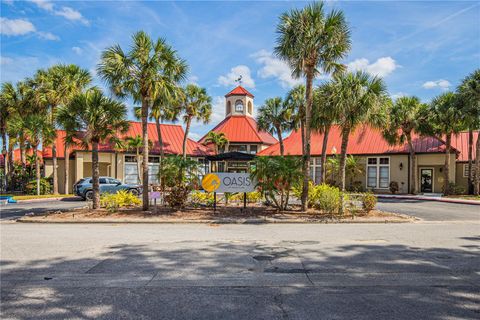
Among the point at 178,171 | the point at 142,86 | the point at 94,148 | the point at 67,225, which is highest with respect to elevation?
the point at 142,86

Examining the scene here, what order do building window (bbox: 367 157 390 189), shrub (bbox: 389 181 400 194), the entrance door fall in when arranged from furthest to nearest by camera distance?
building window (bbox: 367 157 390 189), the entrance door, shrub (bbox: 389 181 400 194)

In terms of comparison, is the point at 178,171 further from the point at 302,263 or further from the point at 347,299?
the point at 347,299

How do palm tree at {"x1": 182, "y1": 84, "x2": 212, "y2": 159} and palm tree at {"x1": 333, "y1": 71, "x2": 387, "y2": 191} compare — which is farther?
palm tree at {"x1": 182, "y1": 84, "x2": 212, "y2": 159}

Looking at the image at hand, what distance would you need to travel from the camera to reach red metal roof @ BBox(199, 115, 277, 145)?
1628 inches

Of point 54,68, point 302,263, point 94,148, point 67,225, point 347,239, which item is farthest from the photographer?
point 54,68

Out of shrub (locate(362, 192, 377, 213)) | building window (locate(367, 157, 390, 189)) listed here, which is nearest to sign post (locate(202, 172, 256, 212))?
shrub (locate(362, 192, 377, 213))

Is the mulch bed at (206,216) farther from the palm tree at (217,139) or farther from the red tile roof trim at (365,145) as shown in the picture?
the palm tree at (217,139)

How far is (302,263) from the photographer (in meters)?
7.19

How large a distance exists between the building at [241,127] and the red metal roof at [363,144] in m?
2.24

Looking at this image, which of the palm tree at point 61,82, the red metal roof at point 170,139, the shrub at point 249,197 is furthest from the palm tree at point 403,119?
the palm tree at point 61,82

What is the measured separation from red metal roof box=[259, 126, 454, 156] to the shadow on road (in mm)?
20499

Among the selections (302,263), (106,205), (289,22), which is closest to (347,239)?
(302,263)

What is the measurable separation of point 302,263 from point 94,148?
39.5 feet

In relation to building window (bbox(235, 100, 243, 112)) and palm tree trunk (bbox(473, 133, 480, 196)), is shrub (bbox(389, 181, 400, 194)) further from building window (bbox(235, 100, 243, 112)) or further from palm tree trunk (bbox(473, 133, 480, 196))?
building window (bbox(235, 100, 243, 112))
